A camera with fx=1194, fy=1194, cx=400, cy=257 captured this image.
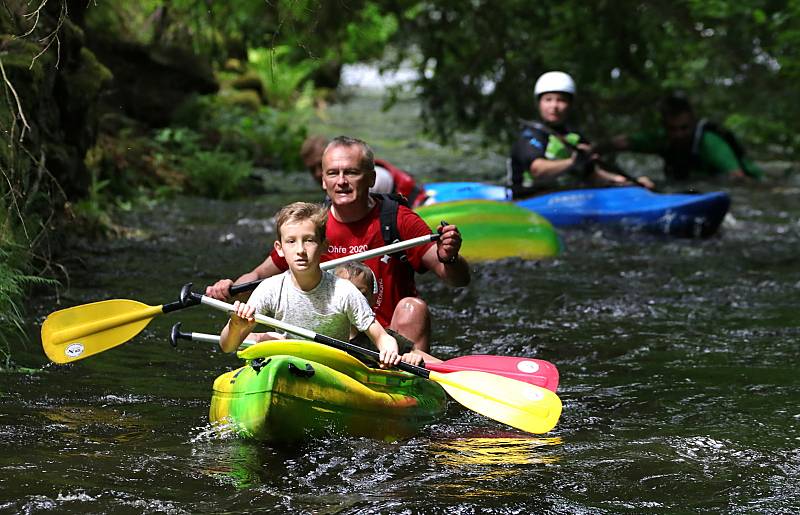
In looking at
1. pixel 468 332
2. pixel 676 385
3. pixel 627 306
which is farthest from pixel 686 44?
pixel 676 385

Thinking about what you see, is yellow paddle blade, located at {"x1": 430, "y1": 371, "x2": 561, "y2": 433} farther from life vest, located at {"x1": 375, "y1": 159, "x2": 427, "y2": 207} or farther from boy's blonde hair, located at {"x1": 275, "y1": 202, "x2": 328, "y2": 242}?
life vest, located at {"x1": 375, "y1": 159, "x2": 427, "y2": 207}

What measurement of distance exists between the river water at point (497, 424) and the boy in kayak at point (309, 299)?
389mm

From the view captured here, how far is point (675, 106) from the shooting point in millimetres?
11266

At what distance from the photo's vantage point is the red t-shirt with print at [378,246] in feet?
16.1

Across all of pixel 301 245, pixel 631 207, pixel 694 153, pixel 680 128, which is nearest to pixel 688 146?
pixel 694 153

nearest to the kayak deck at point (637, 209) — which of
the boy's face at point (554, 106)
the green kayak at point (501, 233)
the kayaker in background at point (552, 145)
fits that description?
the kayaker in background at point (552, 145)

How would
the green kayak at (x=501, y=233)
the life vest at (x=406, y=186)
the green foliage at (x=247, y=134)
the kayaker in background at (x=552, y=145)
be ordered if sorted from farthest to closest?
the green foliage at (x=247, y=134) → the kayaker in background at (x=552, y=145) → the life vest at (x=406, y=186) → the green kayak at (x=501, y=233)

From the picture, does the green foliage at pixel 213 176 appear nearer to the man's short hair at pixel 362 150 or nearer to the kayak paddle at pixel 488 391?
the man's short hair at pixel 362 150

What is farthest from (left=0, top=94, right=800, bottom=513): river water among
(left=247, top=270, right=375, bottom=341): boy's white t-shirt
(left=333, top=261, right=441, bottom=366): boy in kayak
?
(left=247, top=270, right=375, bottom=341): boy's white t-shirt

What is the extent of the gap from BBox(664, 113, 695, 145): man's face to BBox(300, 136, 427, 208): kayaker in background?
2891 millimetres

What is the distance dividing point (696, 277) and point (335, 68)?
15.8 metres

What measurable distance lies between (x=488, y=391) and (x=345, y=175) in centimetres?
104

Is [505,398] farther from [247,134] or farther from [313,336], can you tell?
[247,134]

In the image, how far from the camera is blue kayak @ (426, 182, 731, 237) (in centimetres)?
942
